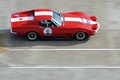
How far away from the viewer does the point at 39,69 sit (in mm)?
14711

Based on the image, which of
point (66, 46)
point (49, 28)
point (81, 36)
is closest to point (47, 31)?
point (49, 28)

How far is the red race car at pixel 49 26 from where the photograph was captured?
53.8 ft

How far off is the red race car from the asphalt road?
355 millimetres

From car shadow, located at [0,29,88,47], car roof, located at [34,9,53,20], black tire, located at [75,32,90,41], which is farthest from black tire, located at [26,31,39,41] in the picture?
black tire, located at [75,32,90,41]

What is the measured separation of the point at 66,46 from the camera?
16406 millimetres

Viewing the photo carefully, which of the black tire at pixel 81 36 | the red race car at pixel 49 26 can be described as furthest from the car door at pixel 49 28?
the black tire at pixel 81 36

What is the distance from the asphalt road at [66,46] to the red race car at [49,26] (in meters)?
0.36

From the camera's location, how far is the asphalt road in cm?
1527

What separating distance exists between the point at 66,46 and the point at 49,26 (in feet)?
3.77

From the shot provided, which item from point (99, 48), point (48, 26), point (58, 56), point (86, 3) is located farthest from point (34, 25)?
point (86, 3)

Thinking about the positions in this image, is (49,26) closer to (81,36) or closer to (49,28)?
(49,28)

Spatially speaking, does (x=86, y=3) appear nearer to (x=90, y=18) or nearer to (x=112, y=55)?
(x=90, y=18)

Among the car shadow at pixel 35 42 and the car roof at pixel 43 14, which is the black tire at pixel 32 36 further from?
the car roof at pixel 43 14

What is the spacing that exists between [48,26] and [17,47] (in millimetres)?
1631
